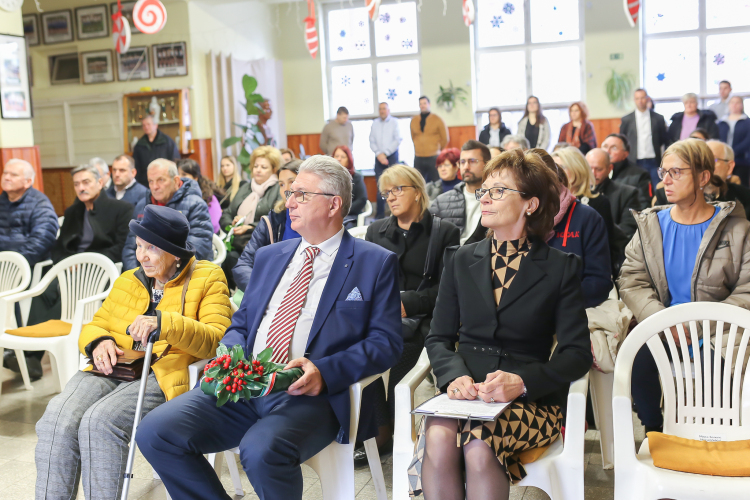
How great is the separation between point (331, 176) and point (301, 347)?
0.60 meters

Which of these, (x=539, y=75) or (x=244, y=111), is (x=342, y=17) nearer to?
(x=244, y=111)

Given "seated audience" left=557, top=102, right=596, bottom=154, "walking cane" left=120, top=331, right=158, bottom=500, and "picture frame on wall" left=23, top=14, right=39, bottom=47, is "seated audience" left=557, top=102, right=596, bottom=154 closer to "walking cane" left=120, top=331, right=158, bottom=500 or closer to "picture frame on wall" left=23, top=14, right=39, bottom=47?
"walking cane" left=120, top=331, right=158, bottom=500

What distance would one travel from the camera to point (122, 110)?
10.1 metres

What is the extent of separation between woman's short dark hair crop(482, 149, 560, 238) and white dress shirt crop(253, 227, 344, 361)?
623mm

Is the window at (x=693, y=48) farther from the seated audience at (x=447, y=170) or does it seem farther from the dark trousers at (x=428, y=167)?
the seated audience at (x=447, y=170)

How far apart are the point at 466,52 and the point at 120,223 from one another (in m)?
7.99

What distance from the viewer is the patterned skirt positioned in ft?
6.19

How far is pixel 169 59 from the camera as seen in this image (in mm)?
10055

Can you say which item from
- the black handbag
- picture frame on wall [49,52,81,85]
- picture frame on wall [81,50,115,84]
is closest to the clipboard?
the black handbag

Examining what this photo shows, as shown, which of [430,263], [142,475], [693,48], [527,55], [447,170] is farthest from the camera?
[527,55]

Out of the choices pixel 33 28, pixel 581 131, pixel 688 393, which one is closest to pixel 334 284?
pixel 688 393

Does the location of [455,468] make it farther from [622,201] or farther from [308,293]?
[622,201]

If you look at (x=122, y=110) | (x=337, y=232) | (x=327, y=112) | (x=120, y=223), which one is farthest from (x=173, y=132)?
(x=337, y=232)

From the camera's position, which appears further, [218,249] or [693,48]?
[693,48]
